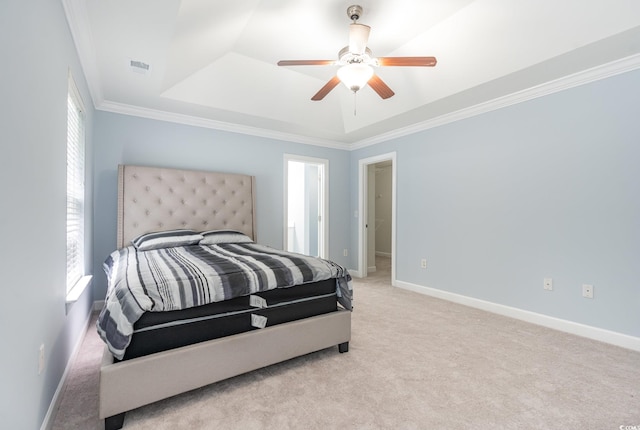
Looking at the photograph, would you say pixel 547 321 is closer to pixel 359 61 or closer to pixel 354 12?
pixel 359 61

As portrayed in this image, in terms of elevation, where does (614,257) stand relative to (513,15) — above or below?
below

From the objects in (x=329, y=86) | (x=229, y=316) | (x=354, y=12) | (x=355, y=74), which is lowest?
(x=229, y=316)

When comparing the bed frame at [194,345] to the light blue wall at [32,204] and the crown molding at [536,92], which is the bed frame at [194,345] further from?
the crown molding at [536,92]

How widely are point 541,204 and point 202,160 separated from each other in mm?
4007

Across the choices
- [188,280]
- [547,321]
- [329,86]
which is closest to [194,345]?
[188,280]

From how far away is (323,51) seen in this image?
10.3 feet

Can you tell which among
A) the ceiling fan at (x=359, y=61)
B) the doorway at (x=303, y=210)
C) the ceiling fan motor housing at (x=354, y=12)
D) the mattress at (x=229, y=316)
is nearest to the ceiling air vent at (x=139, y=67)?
the ceiling fan at (x=359, y=61)

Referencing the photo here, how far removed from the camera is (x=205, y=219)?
3869mm

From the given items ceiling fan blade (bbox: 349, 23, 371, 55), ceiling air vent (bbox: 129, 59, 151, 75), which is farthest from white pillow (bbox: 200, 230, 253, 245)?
ceiling fan blade (bbox: 349, 23, 371, 55)

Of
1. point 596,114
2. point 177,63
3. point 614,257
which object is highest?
point 177,63

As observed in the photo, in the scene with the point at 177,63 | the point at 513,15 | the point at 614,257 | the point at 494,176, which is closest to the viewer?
the point at 513,15

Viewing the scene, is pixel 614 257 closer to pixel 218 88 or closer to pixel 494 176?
pixel 494 176

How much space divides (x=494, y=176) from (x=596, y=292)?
1.44 meters

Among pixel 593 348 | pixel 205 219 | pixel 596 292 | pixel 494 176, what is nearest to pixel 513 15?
pixel 494 176
